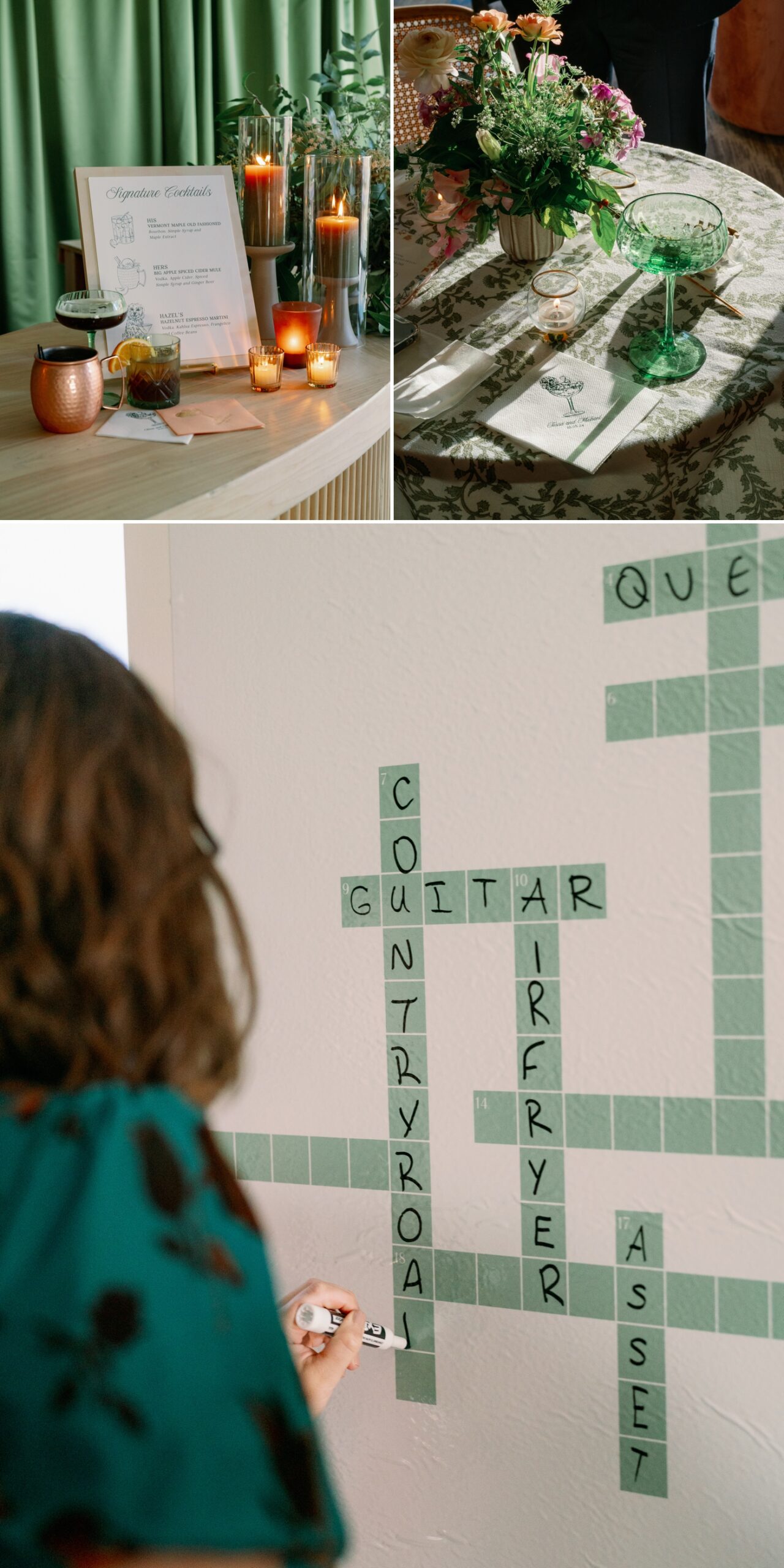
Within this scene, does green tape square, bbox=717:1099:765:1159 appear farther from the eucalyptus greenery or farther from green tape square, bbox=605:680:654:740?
the eucalyptus greenery

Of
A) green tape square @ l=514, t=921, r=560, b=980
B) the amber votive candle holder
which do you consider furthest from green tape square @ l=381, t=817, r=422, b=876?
the amber votive candle holder

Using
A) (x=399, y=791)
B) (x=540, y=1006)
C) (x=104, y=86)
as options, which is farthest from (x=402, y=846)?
(x=104, y=86)

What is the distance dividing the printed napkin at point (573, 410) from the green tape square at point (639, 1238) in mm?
633

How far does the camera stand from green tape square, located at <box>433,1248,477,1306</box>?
813mm

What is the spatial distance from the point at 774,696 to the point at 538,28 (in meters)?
0.72

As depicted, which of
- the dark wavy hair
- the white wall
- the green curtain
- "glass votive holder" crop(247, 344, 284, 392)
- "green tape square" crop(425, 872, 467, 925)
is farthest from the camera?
the green curtain

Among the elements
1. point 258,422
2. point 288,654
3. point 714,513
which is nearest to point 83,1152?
point 288,654

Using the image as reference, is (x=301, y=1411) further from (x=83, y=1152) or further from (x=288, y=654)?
(x=288, y=654)

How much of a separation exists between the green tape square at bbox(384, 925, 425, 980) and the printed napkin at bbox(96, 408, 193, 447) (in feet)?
1.81

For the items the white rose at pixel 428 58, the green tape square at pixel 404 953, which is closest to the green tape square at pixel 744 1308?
the green tape square at pixel 404 953

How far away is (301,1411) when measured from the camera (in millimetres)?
500

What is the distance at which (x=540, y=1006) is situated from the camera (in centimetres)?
79

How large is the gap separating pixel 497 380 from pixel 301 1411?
0.92m

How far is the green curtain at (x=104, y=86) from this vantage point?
1994mm
